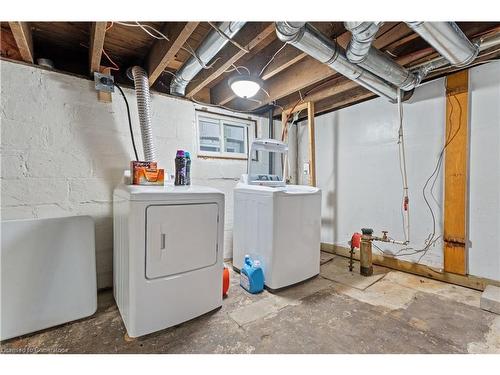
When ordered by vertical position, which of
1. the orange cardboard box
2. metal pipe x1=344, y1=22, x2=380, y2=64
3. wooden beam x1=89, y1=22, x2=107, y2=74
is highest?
wooden beam x1=89, y1=22, x2=107, y2=74

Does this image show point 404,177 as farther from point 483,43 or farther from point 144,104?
point 144,104

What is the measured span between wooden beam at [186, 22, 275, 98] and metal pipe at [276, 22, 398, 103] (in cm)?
13

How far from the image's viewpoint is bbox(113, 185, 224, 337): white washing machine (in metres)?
1.32

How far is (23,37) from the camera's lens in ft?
4.50

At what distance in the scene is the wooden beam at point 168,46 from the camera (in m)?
1.38

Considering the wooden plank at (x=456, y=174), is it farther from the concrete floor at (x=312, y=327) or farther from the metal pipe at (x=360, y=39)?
the metal pipe at (x=360, y=39)

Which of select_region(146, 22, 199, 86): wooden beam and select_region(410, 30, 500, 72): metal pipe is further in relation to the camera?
select_region(410, 30, 500, 72): metal pipe

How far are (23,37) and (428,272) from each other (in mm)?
3772

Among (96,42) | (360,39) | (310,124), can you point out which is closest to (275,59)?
(360,39)

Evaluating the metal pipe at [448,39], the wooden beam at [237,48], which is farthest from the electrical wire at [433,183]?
the wooden beam at [237,48]

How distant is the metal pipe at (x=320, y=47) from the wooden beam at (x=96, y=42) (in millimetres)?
1038

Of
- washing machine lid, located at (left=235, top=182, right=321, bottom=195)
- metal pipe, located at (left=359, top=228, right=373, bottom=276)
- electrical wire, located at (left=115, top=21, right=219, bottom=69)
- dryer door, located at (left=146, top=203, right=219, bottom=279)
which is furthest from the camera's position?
metal pipe, located at (left=359, top=228, right=373, bottom=276)

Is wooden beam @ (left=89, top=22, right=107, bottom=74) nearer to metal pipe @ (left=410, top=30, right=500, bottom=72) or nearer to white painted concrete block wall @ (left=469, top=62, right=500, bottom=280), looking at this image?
metal pipe @ (left=410, top=30, right=500, bottom=72)

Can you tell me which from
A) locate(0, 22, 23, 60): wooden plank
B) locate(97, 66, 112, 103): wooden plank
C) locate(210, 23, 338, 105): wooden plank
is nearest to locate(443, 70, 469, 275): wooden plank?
locate(210, 23, 338, 105): wooden plank
